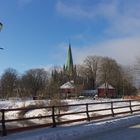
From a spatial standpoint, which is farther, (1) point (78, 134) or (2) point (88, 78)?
(2) point (88, 78)

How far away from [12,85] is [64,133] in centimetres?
11904

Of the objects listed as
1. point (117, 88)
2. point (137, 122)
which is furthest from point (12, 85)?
point (137, 122)

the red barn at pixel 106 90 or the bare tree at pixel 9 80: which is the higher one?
the bare tree at pixel 9 80

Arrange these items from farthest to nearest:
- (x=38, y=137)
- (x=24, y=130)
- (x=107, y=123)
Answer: (x=107, y=123) < (x=24, y=130) < (x=38, y=137)

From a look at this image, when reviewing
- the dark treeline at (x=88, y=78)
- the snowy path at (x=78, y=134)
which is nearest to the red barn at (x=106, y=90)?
the dark treeline at (x=88, y=78)

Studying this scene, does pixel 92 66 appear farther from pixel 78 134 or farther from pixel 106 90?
pixel 78 134

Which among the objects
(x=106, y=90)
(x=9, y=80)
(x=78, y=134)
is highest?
(x=9, y=80)

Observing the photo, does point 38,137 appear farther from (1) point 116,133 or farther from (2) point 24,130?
(1) point 116,133

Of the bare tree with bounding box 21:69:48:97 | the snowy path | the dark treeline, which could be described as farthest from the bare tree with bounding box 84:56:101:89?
the snowy path

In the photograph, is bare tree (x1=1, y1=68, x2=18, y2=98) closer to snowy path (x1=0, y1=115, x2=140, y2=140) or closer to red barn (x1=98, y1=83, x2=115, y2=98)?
red barn (x1=98, y1=83, x2=115, y2=98)

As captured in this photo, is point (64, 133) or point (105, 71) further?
point (105, 71)

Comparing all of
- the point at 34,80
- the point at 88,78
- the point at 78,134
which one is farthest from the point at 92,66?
the point at 78,134

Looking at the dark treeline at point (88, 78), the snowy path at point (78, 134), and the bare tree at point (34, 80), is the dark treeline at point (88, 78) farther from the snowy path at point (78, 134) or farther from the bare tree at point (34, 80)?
the snowy path at point (78, 134)

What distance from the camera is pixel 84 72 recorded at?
439 feet
